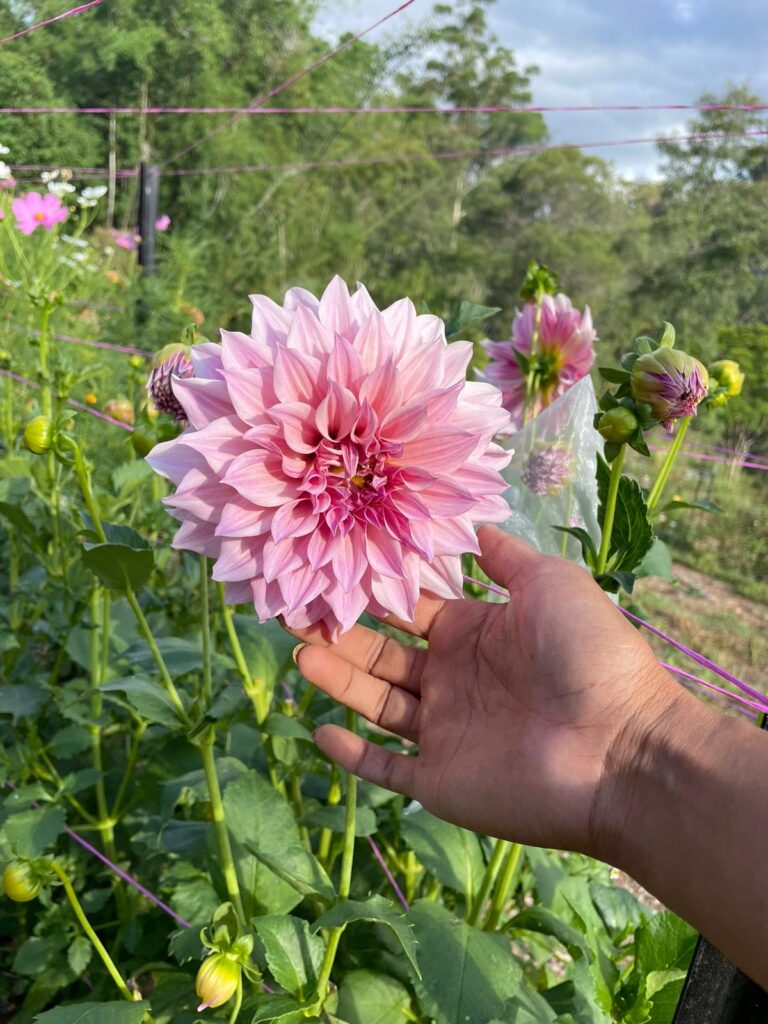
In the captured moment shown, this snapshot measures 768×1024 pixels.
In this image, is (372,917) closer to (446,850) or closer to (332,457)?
(446,850)

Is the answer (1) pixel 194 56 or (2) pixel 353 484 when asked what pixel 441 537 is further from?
(1) pixel 194 56

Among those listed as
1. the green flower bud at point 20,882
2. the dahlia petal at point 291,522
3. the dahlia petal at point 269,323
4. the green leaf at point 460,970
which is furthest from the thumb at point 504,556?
the green flower bud at point 20,882

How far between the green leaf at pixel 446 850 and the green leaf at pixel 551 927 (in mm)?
86

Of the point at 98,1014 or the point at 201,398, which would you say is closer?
the point at 201,398

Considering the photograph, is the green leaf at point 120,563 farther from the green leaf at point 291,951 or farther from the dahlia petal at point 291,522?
the green leaf at point 291,951

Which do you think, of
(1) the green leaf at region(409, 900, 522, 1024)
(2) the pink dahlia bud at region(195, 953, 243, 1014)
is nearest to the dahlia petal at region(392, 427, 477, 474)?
(2) the pink dahlia bud at region(195, 953, 243, 1014)

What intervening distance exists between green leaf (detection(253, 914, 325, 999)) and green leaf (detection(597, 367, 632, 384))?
0.75 meters

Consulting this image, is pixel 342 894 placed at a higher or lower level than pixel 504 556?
lower

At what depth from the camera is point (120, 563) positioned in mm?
905

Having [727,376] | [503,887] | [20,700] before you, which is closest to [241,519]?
[503,887]

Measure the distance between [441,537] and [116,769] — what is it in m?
1.06

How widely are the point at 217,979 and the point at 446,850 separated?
19.1 inches

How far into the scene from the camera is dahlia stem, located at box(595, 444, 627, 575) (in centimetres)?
88

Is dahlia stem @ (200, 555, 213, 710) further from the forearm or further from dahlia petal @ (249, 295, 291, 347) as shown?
the forearm
